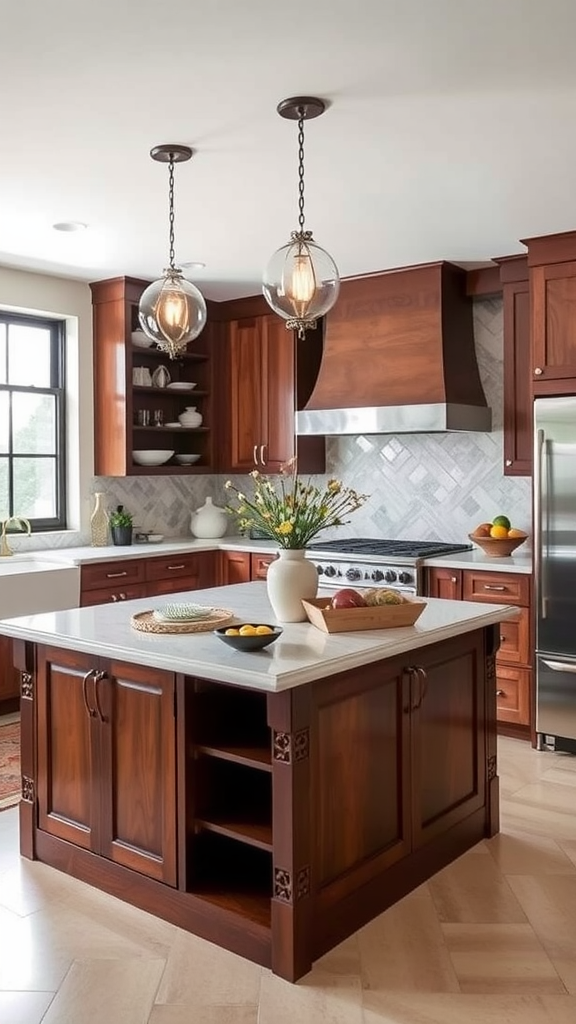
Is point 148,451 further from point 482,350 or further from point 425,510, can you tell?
point 482,350

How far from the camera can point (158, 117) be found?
300 centimetres

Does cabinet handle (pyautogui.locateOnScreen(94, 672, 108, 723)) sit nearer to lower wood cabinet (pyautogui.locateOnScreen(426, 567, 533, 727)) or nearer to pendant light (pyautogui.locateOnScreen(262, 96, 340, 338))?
pendant light (pyautogui.locateOnScreen(262, 96, 340, 338))

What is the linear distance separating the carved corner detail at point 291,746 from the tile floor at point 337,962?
61 cm

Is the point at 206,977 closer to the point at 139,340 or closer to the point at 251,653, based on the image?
the point at 251,653

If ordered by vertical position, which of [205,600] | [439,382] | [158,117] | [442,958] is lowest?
[442,958]

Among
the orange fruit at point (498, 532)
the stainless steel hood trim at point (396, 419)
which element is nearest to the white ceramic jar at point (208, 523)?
the stainless steel hood trim at point (396, 419)

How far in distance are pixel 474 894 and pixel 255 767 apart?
98cm

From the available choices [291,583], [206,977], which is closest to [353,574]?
[291,583]

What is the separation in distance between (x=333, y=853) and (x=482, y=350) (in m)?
3.58

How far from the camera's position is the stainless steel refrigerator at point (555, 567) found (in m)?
4.34

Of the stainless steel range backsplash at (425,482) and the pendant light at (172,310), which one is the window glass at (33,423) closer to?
the stainless steel range backsplash at (425,482)

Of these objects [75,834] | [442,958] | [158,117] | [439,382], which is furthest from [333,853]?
[439,382]

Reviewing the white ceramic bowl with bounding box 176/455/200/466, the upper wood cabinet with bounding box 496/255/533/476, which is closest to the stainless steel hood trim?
the upper wood cabinet with bounding box 496/255/533/476

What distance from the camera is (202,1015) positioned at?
7.50 ft
